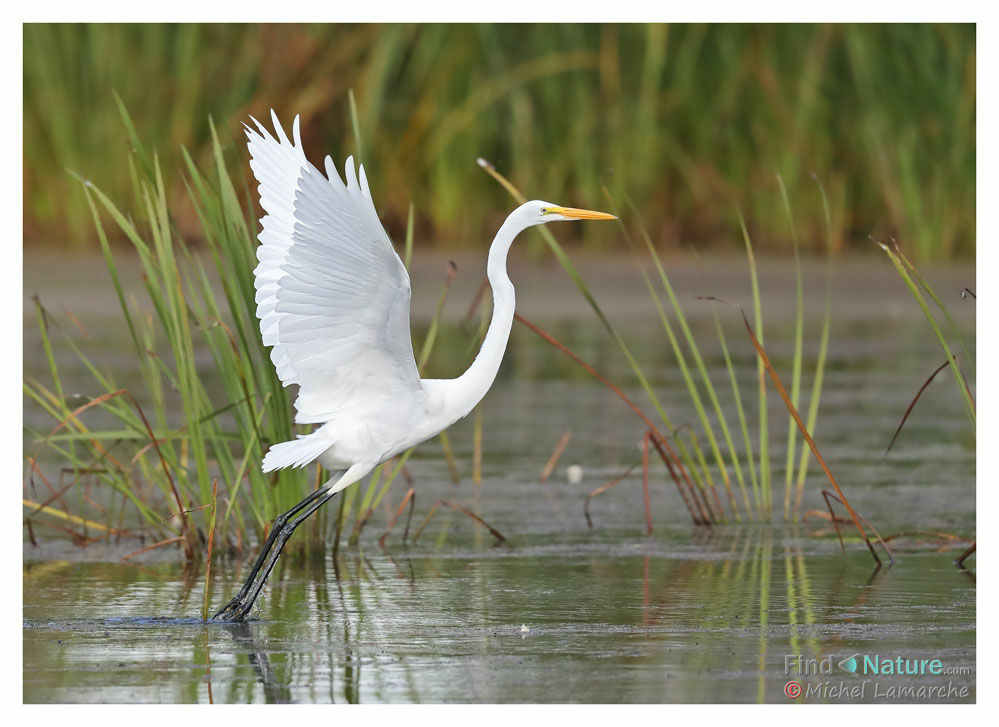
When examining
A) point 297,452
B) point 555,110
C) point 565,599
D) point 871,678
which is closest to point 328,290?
point 297,452

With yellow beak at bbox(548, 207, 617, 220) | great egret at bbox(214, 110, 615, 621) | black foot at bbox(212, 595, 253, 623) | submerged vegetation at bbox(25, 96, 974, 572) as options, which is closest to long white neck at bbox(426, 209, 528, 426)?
great egret at bbox(214, 110, 615, 621)

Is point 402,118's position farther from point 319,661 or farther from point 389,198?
point 319,661

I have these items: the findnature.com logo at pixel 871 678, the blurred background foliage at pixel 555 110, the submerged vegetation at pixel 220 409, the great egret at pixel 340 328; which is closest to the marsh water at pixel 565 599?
the findnature.com logo at pixel 871 678

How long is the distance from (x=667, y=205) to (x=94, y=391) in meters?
6.96

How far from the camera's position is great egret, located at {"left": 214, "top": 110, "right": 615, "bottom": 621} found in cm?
474

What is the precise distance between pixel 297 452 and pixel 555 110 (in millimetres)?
9433

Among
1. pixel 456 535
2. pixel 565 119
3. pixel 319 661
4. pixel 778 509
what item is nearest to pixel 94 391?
pixel 456 535

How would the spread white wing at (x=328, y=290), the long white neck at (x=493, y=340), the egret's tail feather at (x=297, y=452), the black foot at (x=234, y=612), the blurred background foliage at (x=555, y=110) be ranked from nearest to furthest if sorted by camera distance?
the spread white wing at (x=328, y=290)
the black foot at (x=234, y=612)
the egret's tail feather at (x=297, y=452)
the long white neck at (x=493, y=340)
the blurred background foliage at (x=555, y=110)

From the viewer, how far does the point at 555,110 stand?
1422cm

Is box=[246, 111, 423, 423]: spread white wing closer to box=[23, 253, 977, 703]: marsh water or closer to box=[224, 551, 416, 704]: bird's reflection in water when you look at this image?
box=[224, 551, 416, 704]: bird's reflection in water

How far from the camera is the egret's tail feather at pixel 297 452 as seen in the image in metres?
5.18

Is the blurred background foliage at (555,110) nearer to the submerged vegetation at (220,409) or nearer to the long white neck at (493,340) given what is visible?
the submerged vegetation at (220,409)

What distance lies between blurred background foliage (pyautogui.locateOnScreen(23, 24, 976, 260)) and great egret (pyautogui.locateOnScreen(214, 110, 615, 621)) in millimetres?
8325

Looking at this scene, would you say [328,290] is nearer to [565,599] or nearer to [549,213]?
[549,213]
